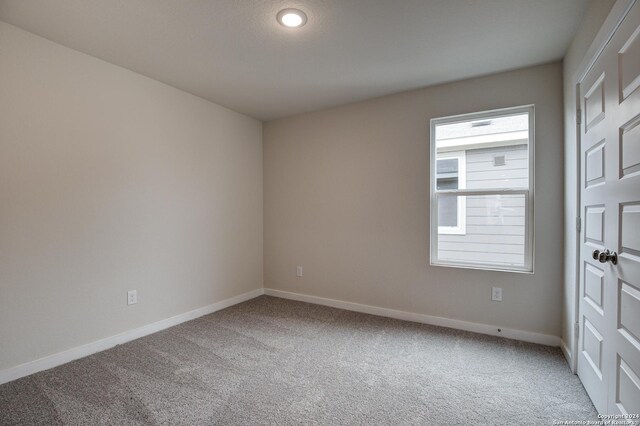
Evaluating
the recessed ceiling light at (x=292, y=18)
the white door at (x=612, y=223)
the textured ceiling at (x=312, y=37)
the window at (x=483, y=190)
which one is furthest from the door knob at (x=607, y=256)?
the recessed ceiling light at (x=292, y=18)

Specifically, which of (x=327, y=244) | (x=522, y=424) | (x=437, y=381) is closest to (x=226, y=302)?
(x=327, y=244)

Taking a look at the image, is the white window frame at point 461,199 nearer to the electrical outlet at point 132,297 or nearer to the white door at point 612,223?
the white door at point 612,223

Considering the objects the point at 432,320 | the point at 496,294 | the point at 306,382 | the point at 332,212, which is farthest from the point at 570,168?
the point at 306,382

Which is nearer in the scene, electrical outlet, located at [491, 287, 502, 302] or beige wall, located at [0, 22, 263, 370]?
beige wall, located at [0, 22, 263, 370]

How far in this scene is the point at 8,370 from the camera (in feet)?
6.95

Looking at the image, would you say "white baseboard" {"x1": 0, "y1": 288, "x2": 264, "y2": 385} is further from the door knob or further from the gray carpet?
the door knob

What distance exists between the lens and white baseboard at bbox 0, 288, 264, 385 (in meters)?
2.16

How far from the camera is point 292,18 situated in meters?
2.06

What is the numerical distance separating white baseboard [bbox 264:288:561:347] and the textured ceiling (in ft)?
7.91

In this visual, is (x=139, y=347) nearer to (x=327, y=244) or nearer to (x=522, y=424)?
(x=327, y=244)

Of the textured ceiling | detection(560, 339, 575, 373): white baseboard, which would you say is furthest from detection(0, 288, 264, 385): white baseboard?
detection(560, 339, 575, 373): white baseboard

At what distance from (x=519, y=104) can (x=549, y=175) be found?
27.5 inches

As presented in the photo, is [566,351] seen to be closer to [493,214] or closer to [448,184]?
[493,214]

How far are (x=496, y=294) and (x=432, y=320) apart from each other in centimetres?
68
